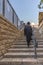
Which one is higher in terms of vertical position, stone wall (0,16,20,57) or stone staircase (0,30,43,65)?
stone wall (0,16,20,57)

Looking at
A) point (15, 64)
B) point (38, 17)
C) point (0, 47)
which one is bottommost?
point (15, 64)

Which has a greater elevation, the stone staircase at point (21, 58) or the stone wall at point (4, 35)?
the stone wall at point (4, 35)

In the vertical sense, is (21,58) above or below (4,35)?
below

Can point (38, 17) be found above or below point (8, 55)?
above

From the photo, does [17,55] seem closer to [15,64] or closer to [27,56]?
[27,56]

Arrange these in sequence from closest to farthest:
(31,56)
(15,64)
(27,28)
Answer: (15,64), (31,56), (27,28)

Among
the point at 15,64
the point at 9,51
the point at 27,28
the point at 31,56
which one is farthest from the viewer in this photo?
the point at 27,28

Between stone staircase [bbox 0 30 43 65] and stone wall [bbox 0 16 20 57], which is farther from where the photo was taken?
stone wall [bbox 0 16 20 57]

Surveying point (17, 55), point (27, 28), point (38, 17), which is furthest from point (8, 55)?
point (38, 17)

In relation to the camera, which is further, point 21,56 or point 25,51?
point 25,51

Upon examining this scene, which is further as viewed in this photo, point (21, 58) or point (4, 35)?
→ point (4, 35)

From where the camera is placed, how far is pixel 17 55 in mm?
12305

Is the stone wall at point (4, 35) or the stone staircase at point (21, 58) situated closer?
the stone staircase at point (21, 58)

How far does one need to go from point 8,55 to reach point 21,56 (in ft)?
2.19
